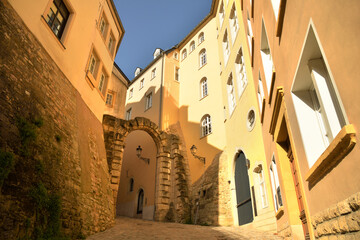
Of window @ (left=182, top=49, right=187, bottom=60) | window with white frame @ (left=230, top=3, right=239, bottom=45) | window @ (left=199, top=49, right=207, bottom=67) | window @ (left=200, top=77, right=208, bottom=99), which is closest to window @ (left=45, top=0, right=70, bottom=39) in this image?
window with white frame @ (left=230, top=3, right=239, bottom=45)

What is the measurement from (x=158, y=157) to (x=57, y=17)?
29.9ft

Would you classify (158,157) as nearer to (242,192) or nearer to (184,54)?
(242,192)

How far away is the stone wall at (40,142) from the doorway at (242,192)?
18.0ft

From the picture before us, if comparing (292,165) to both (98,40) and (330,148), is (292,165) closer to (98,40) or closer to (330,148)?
(330,148)

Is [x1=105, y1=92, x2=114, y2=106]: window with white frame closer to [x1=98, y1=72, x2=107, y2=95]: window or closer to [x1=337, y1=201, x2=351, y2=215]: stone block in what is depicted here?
[x1=98, y1=72, x2=107, y2=95]: window

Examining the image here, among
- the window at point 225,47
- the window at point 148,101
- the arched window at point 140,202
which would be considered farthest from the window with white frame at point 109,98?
the window at point 225,47

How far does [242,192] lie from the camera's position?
425 inches

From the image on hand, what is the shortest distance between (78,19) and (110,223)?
7.60 m

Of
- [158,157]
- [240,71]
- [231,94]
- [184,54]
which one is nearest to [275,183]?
[240,71]

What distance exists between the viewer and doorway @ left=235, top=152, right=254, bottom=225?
10.0 meters

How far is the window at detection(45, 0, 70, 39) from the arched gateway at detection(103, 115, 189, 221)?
215 inches

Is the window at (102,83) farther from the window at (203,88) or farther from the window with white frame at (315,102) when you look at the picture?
the window with white frame at (315,102)

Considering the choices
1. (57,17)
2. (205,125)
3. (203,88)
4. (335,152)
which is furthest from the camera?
(203,88)

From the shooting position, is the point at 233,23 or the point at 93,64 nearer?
the point at 93,64
